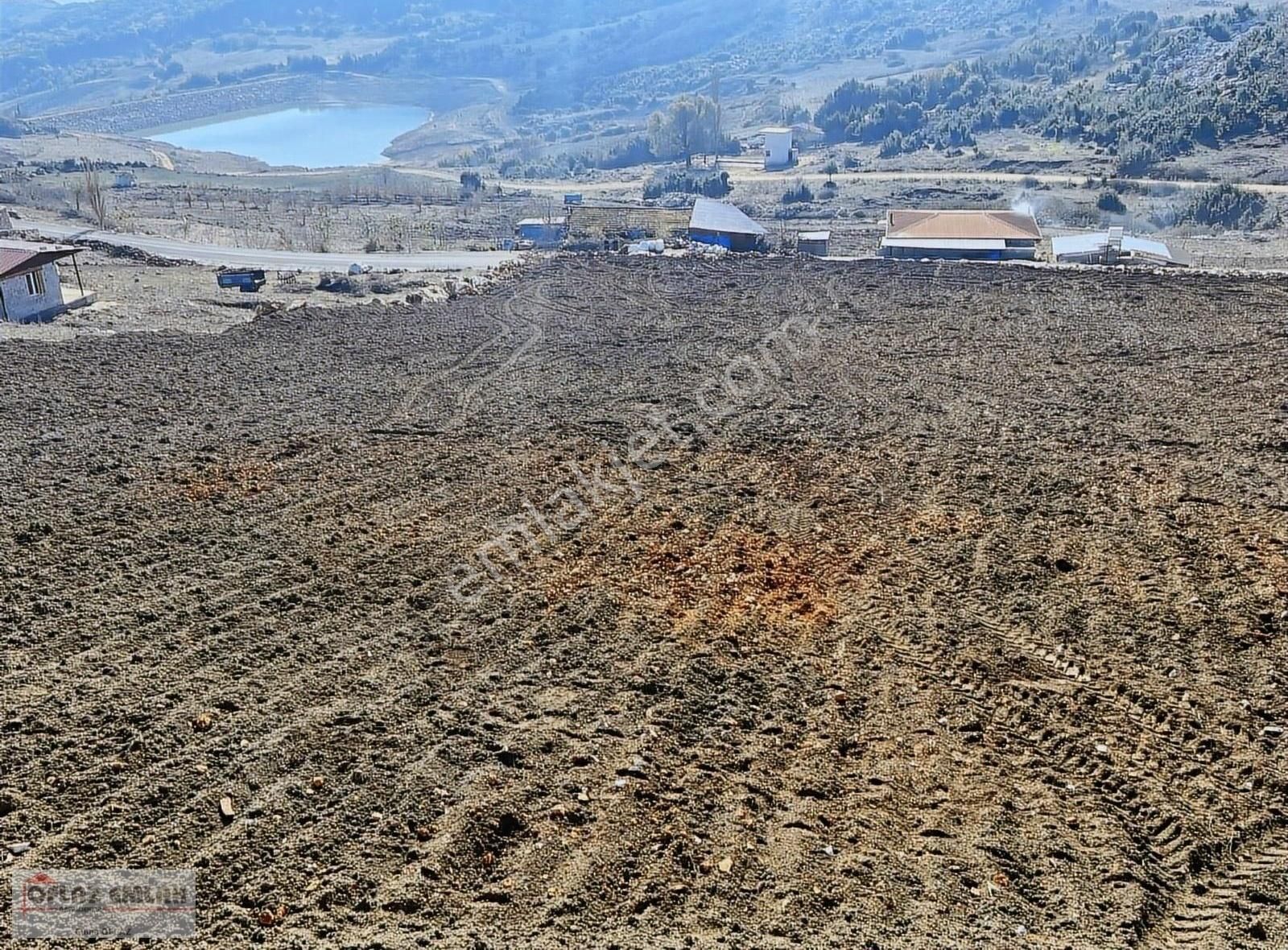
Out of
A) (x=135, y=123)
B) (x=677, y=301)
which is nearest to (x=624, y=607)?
(x=677, y=301)

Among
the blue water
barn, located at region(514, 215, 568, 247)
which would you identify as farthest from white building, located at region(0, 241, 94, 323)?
the blue water

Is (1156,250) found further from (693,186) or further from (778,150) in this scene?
(778,150)

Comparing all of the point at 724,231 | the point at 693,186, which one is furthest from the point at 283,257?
the point at 693,186

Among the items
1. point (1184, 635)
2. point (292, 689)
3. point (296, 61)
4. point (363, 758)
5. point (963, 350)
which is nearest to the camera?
point (363, 758)

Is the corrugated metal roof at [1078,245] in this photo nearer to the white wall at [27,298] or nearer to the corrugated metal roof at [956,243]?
the corrugated metal roof at [956,243]

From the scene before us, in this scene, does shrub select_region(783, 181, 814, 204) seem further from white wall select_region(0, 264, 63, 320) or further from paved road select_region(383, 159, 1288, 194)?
white wall select_region(0, 264, 63, 320)

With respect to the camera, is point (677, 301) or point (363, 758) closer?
point (363, 758)

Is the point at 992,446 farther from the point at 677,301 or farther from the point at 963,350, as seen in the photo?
the point at 677,301
